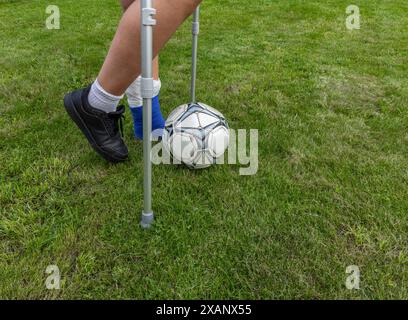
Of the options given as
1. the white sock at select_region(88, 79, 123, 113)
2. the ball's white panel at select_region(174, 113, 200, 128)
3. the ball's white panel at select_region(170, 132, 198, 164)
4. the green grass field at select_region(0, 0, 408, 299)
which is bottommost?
the green grass field at select_region(0, 0, 408, 299)

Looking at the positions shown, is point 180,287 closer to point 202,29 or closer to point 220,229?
point 220,229

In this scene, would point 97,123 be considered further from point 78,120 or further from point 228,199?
point 228,199

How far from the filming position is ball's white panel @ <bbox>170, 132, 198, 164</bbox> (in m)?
1.90

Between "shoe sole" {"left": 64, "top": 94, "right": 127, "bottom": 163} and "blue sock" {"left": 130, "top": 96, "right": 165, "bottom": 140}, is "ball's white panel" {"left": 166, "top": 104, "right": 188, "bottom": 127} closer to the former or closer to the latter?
"blue sock" {"left": 130, "top": 96, "right": 165, "bottom": 140}

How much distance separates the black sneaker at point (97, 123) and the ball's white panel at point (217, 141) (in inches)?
17.5

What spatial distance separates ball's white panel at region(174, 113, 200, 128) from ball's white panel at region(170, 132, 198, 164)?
0.16 feet

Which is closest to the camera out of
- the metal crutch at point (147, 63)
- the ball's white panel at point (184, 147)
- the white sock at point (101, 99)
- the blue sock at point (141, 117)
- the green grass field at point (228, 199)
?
the metal crutch at point (147, 63)

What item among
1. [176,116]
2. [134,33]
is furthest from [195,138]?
[134,33]

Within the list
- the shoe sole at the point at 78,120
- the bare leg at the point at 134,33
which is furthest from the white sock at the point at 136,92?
the bare leg at the point at 134,33

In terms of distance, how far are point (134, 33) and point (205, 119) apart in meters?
0.71

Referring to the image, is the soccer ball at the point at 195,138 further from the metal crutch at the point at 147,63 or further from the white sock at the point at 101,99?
the metal crutch at the point at 147,63

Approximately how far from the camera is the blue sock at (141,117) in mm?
2100

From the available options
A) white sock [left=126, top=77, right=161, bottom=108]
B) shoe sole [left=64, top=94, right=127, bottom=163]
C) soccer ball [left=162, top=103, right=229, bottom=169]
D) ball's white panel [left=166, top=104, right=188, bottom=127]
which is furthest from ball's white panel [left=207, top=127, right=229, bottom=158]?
shoe sole [left=64, top=94, right=127, bottom=163]

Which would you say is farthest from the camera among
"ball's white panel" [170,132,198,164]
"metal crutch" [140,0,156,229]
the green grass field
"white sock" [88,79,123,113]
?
"ball's white panel" [170,132,198,164]
